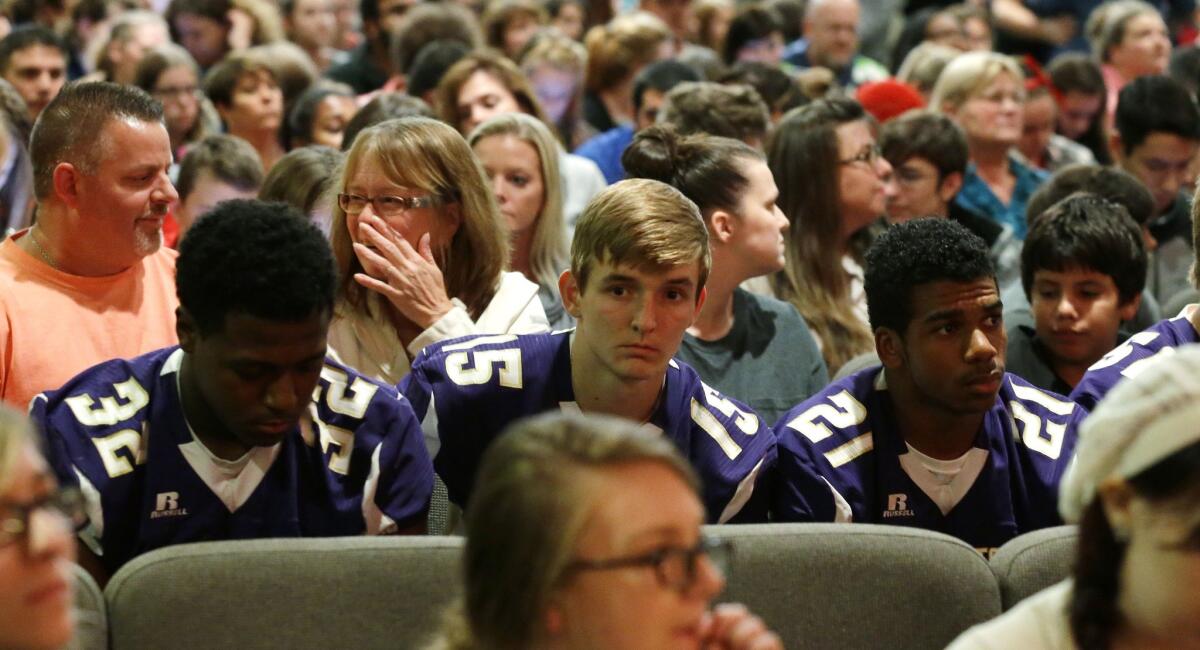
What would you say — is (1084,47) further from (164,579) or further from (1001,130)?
(164,579)

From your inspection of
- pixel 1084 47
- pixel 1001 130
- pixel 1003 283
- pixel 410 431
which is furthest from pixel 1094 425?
pixel 1084 47

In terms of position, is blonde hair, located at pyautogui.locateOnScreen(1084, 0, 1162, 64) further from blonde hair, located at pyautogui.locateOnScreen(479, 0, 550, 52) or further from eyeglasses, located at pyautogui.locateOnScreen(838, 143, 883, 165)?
eyeglasses, located at pyautogui.locateOnScreen(838, 143, 883, 165)

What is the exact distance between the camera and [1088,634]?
6.21ft

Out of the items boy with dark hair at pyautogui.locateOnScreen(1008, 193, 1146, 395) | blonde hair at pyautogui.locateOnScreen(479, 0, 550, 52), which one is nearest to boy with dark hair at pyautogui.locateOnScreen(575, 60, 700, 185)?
blonde hair at pyautogui.locateOnScreen(479, 0, 550, 52)

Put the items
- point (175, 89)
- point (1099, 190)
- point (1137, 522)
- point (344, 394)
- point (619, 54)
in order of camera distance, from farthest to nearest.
Answer: 1. point (619, 54)
2. point (175, 89)
3. point (1099, 190)
4. point (344, 394)
5. point (1137, 522)

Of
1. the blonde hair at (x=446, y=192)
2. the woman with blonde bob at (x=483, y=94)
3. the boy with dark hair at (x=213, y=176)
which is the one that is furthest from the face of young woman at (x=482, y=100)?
the blonde hair at (x=446, y=192)

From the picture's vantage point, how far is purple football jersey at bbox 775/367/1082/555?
3021 millimetres

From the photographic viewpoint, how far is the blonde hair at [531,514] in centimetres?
172

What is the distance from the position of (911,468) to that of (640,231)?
0.70m

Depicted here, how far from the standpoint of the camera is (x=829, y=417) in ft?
10.1

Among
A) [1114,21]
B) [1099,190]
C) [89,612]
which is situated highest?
[89,612]

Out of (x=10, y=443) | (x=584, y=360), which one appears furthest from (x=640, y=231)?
(x=10, y=443)

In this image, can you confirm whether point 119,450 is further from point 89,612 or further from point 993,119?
point 993,119

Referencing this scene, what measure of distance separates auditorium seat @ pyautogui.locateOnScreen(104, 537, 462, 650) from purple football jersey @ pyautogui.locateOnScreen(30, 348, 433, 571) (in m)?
0.21
